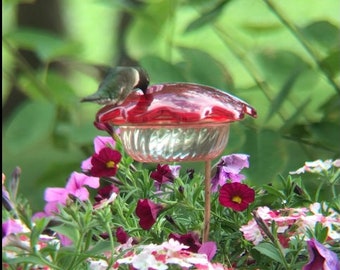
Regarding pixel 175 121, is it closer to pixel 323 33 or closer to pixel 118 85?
pixel 118 85

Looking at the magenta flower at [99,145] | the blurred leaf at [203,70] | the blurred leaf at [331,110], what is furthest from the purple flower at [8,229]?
the blurred leaf at [331,110]

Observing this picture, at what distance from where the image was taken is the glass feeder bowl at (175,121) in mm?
869

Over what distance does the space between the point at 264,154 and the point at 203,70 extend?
289 millimetres

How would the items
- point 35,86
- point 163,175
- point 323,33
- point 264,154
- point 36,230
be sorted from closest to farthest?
point 36,230, point 163,175, point 264,154, point 323,33, point 35,86

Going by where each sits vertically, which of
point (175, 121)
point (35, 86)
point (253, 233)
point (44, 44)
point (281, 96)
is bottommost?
point (35, 86)

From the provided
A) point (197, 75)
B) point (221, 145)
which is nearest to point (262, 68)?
point (197, 75)

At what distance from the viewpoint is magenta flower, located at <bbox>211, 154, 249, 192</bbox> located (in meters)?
1.04

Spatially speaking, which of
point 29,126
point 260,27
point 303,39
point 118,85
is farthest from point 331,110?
point 118,85

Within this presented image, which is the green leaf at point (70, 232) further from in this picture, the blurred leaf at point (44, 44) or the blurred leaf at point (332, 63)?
the blurred leaf at point (44, 44)

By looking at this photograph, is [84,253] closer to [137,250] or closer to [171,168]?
[137,250]

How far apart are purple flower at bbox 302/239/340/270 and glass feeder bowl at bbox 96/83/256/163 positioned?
14 centimetres

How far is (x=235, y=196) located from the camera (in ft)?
3.07

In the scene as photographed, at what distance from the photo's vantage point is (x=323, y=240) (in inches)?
35.8

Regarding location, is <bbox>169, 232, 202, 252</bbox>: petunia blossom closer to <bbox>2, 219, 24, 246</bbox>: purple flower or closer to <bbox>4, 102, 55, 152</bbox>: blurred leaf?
<bbox>2, 219, 24, 246</bbox>: purple flower
